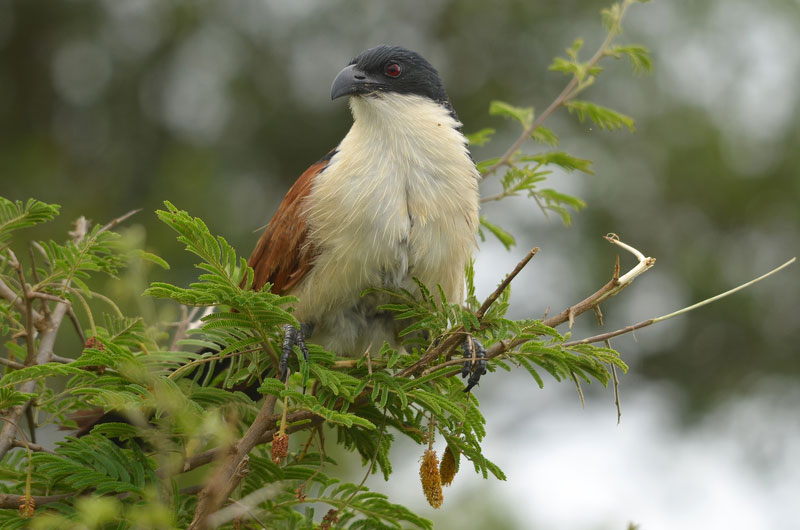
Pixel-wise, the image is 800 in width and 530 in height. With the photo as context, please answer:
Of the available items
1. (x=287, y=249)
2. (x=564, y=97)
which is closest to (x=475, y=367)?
(x=287, y=249)

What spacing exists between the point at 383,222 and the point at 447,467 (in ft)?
2.36

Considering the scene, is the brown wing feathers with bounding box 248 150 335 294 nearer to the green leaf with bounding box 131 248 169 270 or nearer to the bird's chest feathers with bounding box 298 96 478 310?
the bird's chest feathers with bounding box 298 96 478 310

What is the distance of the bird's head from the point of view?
2.63 metres

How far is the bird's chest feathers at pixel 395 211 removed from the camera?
2.28m

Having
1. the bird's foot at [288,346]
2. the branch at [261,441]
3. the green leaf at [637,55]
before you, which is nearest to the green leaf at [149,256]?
the bird's foot at [288,346]

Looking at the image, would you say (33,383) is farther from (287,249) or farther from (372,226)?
(372,226)

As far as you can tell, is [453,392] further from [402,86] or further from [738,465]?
[738,465]

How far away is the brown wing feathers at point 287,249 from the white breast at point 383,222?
35 millimetres

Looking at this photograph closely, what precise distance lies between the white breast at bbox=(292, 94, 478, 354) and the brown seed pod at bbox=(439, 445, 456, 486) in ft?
1.92

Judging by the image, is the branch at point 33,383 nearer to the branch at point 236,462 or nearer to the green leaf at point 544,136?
the branch at point 236,462

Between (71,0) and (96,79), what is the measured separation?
0.87 m

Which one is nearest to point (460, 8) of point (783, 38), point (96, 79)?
point (783, 38)

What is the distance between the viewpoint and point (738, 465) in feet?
29.4

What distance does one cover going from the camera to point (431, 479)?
1685 mm
